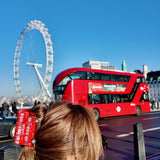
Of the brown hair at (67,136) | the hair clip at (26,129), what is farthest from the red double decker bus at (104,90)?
the brown hair at (67,136)

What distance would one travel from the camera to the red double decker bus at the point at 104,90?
1233 centimetres

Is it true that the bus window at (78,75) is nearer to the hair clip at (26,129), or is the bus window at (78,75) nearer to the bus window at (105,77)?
the bus window at (105,77)

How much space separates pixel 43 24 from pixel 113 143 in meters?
25.9

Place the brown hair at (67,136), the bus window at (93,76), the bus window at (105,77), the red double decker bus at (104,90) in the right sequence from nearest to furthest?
the brown hair at (67,136) < the red double decker bus at (104,90) < the bus window at (93,76) < the bus window at (105,77)

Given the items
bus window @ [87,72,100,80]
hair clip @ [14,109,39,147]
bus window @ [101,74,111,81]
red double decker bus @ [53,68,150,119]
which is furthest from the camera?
bus window @ [101,74,111,81]

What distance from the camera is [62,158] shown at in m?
0.93

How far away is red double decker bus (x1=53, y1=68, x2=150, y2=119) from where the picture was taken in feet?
40.4

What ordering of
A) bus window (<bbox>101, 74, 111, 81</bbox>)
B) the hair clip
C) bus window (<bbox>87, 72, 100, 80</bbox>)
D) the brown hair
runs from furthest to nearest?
bus window (<bbox>101, 74, 111, 81</bbox>) → bus window (<bbox>87, 72, 100, 80</bbox>) → the hair clip → the brown hair

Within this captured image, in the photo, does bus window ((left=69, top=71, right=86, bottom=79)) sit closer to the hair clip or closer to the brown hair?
the hair clip

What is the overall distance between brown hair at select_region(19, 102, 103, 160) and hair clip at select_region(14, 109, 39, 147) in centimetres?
5

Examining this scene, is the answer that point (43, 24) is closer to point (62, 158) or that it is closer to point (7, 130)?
point (7, 130)

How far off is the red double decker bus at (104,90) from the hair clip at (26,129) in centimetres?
963

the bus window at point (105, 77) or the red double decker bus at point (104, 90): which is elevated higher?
the bus window at point (105, 77)

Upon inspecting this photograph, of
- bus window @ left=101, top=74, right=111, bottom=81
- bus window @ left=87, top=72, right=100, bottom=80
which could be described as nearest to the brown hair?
bus window @ left=87, top=72, right=100, bottom=80
